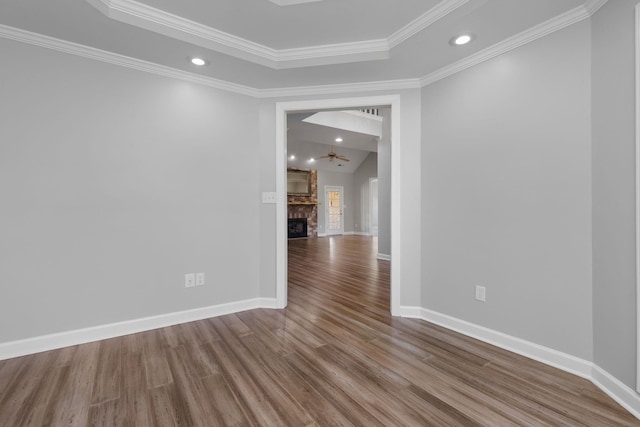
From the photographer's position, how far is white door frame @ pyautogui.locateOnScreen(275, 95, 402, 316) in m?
2.75

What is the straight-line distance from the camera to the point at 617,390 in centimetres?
153

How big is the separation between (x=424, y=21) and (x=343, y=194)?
948 centimetres

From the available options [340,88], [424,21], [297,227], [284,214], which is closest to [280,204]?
[284,214]

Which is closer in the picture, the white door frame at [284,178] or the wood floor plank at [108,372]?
the wood floor plank at [108,372]

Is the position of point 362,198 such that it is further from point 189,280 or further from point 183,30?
point 183,30

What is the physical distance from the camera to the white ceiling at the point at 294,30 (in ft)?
5.88

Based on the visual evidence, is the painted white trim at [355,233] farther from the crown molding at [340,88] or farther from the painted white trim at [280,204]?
the crown molding at [340,88]

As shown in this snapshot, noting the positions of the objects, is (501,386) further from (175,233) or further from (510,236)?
(175,233)

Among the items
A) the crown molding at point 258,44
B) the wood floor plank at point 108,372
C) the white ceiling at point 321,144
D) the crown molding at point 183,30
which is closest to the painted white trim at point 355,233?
the white ceiling at point 321,144

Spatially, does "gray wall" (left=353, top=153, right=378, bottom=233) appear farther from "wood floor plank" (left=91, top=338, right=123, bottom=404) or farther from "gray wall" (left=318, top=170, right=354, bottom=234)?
"wood floor plank" (left=91, top=338, right=123, bottom=404)

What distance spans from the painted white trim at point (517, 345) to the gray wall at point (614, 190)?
14cm

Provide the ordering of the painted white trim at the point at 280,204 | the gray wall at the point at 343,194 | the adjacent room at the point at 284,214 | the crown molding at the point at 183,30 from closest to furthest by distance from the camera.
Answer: the adjacent room at the point at 284,214, the crown molding at the point at 183,30, the painted white trim at the point at 280,204, the gray wall at the point at 343,194

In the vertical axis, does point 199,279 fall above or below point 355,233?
above

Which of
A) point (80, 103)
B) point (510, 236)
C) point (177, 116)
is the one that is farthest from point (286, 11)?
point (510, 236)
